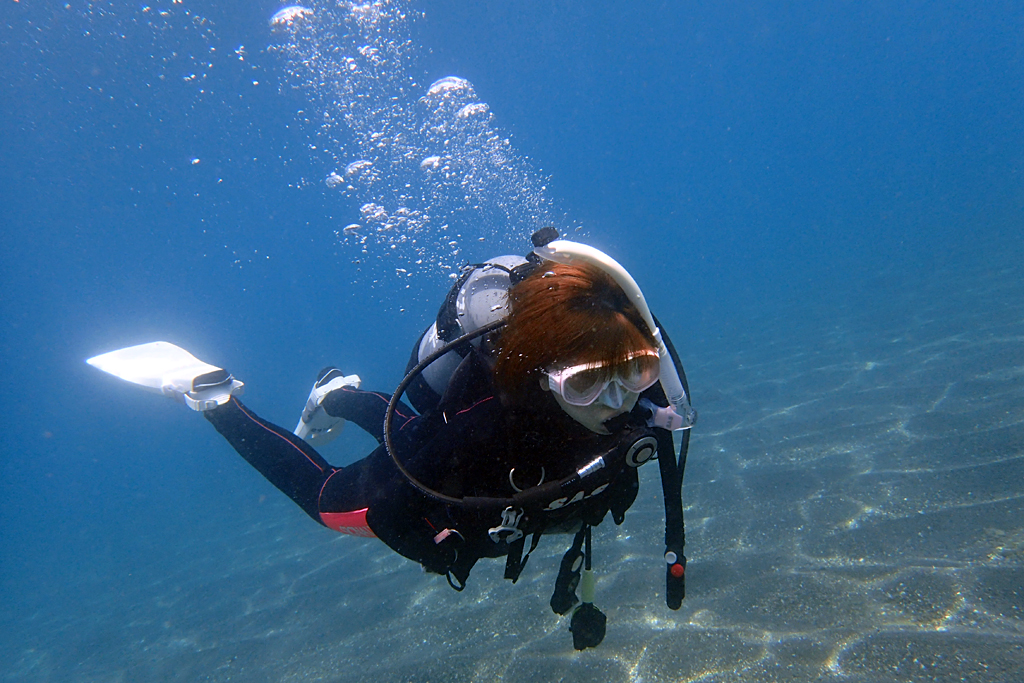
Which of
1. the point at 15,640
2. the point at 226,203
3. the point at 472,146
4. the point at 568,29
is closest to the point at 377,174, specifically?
the point at 226,203

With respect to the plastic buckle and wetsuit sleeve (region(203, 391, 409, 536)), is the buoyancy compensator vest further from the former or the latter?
wetsuit sleeve (region(203, 391, 409, 536))

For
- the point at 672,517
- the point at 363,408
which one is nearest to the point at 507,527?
the point at 672,517

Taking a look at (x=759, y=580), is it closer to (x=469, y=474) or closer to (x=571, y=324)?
(x=469, y=474)

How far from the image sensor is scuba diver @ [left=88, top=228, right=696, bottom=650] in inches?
68.0

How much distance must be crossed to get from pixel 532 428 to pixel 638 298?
29.8 inches

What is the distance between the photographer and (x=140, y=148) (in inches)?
824

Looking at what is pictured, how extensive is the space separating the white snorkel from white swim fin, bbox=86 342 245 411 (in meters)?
3.60

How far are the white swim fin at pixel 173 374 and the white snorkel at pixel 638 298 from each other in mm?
3596

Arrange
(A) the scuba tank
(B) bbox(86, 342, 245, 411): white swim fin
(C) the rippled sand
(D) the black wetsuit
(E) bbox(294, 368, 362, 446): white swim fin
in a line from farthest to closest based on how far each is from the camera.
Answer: (E) bbox(294, 368, 362, 446): white swim fin
(B) bbox(86, 342, 245, 411): white swim fin
(C) the rippled sand
(A) the scuba tank
(D) the black wetsuit

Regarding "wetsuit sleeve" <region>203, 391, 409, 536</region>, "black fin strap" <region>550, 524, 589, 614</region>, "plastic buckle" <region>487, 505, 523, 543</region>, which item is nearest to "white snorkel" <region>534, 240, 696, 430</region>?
"plastic buckle" <region>487, 505, 523, 543</region>

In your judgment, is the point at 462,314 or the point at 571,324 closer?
the point at 571,324

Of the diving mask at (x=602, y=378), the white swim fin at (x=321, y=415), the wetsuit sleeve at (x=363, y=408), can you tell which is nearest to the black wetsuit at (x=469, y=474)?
the diving mask at (x=602, y=378)

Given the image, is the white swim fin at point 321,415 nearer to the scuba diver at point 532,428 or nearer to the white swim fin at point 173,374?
the white swim fin at point 173,374

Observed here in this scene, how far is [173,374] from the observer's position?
4.25 m
